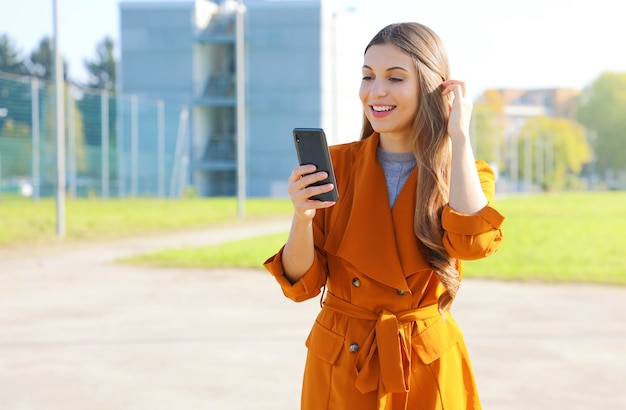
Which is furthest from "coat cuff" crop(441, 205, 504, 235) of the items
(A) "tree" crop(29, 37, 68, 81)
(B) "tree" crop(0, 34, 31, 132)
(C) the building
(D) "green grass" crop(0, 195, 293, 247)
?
(A) "tree" crop(29, 37, 68, 81)

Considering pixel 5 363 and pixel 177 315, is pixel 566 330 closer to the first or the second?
pixel 177 315

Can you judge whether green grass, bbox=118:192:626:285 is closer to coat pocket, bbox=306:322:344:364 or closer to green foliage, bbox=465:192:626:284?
green foliage, bbox=465:192:626:284

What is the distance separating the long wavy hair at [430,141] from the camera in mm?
2373

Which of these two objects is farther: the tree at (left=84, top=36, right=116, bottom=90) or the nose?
the tree at (left=84, top=36, right=116, bottom=90)

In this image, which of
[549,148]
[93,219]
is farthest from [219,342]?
[549,148]

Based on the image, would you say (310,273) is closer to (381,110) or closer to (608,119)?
(381,110)

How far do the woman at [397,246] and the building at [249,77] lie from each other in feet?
148

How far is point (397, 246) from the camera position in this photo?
242 cm

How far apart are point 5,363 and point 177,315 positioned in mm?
2176

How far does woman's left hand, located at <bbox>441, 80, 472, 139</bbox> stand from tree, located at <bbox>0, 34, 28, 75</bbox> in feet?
280

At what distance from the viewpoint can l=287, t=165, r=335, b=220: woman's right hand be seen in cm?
234

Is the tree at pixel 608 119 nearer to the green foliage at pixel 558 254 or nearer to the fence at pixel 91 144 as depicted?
the fence at pixel 91 144

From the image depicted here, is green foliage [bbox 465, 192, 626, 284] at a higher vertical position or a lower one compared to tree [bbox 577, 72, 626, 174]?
lower

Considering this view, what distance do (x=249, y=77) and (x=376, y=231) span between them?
47487mm
